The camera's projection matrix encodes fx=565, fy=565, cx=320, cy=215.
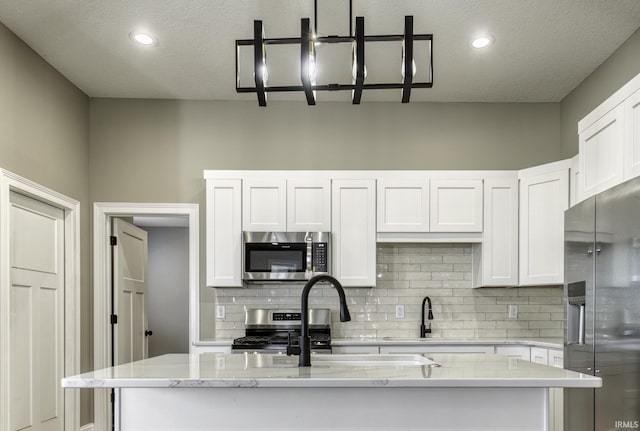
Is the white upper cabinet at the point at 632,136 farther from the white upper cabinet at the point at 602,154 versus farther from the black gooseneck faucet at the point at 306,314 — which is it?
the black gooseneck faucet at the point at 306,314

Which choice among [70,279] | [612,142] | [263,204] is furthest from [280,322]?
[612,142]

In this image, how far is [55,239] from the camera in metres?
4.25

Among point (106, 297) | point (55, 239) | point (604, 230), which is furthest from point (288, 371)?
point (106, 297)

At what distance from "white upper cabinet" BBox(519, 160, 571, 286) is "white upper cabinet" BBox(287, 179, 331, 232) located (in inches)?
62.2

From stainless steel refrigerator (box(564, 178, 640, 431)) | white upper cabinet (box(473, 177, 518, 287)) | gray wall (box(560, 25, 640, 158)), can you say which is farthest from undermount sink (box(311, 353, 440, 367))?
gray wall (box(560, 25, 640, 158))

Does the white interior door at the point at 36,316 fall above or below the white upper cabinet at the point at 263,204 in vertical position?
below

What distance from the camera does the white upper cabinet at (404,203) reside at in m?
4.57

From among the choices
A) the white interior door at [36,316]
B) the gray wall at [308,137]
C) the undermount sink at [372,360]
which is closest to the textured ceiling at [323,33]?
the gray wall at [308,137]

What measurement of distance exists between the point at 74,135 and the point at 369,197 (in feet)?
7.98

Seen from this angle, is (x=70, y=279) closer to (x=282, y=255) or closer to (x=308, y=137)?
(x=282, y=255)

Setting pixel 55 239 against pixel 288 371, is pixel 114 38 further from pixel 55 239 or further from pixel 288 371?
pixel 288 371

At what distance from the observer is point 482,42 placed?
12.4ft

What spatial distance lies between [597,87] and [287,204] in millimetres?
2520

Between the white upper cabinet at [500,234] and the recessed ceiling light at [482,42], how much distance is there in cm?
118
